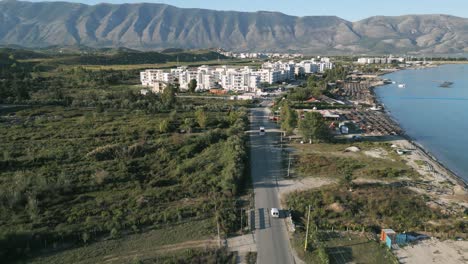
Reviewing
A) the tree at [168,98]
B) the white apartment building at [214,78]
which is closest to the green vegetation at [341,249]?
the tree at [168,98]

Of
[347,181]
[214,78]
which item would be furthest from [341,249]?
[214,78]

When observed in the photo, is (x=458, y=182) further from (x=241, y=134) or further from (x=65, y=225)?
(x=65, y=225)

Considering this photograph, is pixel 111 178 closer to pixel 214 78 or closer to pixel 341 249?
pixel 341 249

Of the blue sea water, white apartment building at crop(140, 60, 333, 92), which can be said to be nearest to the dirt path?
the blue sea water

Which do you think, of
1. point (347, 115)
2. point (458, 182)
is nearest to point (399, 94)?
point (347, 115)

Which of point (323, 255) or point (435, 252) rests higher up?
point (323, 255)

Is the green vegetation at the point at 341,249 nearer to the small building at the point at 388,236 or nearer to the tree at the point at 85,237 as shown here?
the small building at the point at 388,236
